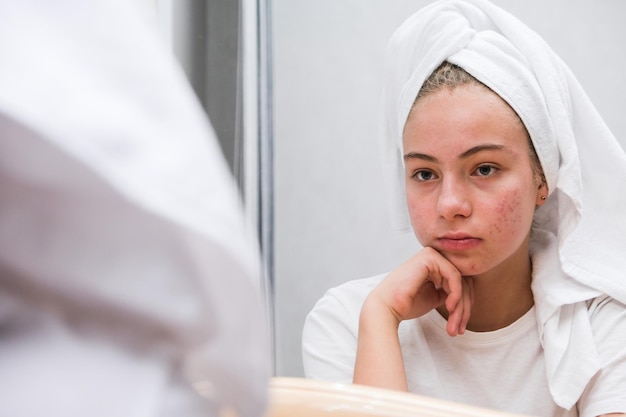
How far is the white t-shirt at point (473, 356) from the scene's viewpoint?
1042 mm

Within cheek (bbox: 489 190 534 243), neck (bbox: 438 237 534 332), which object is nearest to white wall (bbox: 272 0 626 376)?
neck (bbox: 438 237 534 332)

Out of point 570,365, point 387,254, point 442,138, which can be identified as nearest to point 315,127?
point 387,254

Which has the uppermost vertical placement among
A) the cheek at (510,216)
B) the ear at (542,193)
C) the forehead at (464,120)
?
the forehead at (464,120)

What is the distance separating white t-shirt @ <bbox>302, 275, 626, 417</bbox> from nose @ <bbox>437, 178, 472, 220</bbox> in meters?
0.25

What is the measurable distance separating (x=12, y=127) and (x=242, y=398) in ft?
0.34

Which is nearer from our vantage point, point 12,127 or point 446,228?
point 12,127

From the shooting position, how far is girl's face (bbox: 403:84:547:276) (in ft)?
3.30

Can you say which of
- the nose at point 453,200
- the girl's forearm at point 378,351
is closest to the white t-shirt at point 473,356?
the girl's forearm at point 378,351

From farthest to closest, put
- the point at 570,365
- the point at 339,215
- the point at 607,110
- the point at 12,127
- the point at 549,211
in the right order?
the point at 339,215, the point at 607,110, the point at 549,211, the point at 570,365, the point at 12,127

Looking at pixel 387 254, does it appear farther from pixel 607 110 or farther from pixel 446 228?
pixel 446 228

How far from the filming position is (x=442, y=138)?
1.01 meters

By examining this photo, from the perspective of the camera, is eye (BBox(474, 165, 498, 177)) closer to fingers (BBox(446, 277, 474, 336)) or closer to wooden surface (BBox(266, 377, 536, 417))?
fingers (BBox(446, 277, 474, 336))

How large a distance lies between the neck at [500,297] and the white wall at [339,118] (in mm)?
796

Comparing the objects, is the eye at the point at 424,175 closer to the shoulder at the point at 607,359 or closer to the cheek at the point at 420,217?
the cheek at the point at 420,217
